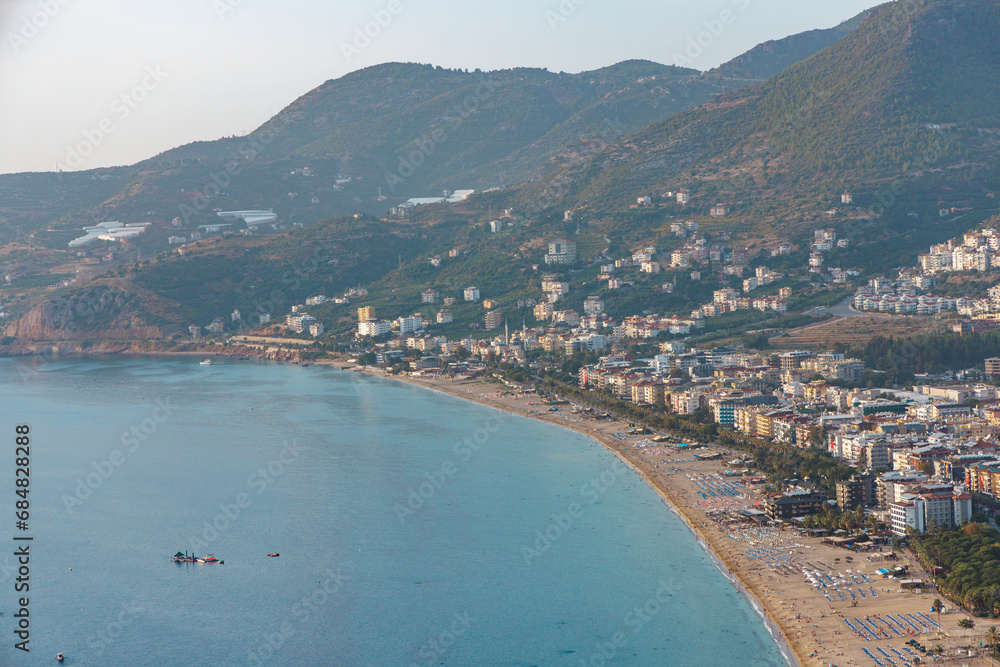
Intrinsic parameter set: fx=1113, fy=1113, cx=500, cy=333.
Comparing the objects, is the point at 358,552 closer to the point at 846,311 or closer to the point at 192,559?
the point at 192,559

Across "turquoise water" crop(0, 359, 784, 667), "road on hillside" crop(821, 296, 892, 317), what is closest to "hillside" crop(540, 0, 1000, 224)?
"road on hillside" crop(821, 296, 892, 317)

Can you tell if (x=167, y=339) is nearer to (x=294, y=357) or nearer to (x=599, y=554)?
(x=294, y=357)

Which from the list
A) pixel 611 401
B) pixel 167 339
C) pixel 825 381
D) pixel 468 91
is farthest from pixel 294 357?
pixel 468 91

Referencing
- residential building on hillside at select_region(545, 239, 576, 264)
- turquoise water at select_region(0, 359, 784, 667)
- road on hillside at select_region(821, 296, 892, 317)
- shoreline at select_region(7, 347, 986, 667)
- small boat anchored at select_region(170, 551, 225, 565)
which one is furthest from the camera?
residential building on hillside at select_region(545, 239, 576, 264)

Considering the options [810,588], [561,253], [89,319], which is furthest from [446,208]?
[810,588]

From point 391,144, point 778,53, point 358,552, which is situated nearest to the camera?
point 358,552

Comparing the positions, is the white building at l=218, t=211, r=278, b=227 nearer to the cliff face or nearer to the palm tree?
the cliff face
